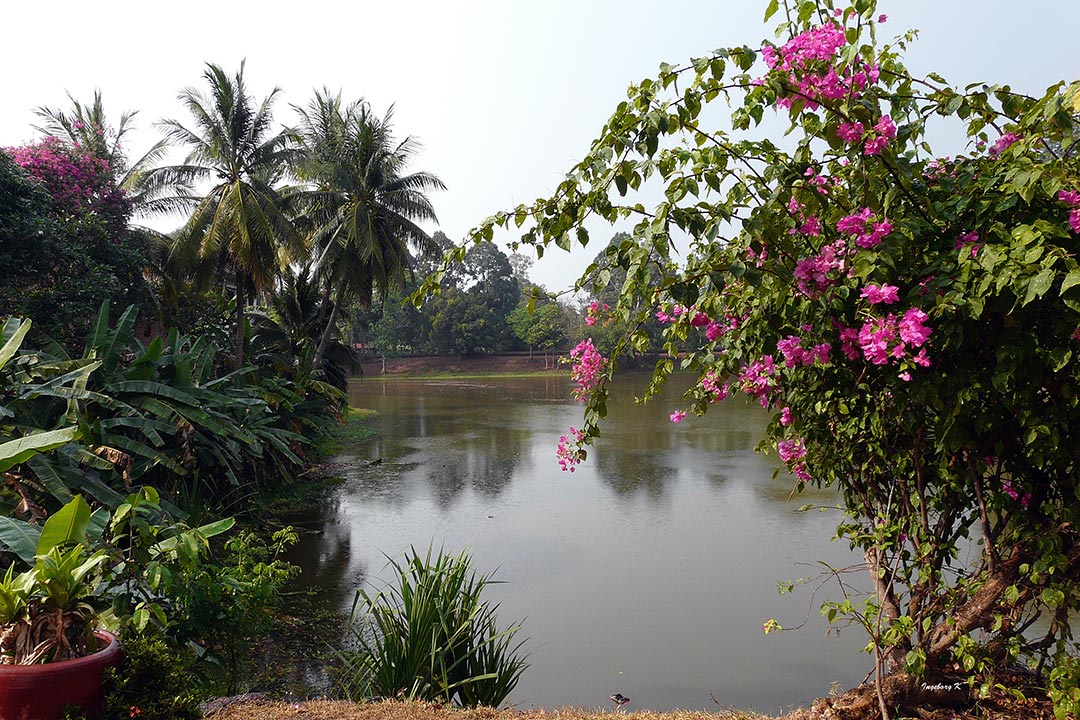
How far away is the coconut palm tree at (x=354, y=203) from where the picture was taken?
48.5ft

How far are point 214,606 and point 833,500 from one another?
7.15 meters

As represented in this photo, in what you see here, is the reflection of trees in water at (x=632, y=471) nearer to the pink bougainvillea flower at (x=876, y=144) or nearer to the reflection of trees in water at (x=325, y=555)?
the reflection of trees in water at (x=325, y=555)

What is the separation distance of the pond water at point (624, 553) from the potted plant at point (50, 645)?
2486 millimetres

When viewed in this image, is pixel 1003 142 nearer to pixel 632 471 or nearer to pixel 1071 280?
pixel 1071 280

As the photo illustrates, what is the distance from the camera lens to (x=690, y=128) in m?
2.20

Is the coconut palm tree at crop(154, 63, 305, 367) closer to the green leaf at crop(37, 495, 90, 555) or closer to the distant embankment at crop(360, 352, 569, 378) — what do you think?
the green leaf at crop(37, 495, 90, 555)

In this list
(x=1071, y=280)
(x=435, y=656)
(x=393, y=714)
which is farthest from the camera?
(x=435, y=656)

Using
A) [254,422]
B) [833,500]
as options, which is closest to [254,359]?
[254,422]

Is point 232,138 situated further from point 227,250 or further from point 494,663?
point 494,663

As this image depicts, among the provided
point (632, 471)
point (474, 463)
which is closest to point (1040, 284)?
point (632, 471)

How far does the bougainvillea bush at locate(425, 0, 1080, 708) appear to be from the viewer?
1.98 meters

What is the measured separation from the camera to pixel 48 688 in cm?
213

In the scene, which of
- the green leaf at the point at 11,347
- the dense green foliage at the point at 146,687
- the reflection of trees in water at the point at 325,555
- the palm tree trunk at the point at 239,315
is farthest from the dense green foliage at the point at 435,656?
the palm tree trunk at the point at 239,315

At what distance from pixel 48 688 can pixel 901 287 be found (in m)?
2.79
